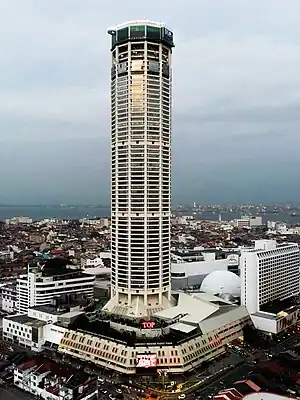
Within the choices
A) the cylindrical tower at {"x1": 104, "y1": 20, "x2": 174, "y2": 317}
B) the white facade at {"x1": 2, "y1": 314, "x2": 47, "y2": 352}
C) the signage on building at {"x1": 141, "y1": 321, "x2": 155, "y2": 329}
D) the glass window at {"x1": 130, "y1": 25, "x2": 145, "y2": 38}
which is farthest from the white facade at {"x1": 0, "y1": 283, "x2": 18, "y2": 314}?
the glass window at {"x1": 130, "y1": 25, "x2": 145, "y2": 38}

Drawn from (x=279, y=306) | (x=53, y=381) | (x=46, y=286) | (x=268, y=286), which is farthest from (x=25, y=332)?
(x=279, y=306)

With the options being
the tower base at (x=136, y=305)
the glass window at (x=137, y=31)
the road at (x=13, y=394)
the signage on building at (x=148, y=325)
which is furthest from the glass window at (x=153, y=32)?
the road at (x=13, y=394)

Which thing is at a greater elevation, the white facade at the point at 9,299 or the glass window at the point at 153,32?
the glass window at the point at 153,32

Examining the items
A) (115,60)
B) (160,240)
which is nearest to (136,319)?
(160,240)

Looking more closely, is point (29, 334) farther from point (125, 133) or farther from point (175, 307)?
point (125, 133)

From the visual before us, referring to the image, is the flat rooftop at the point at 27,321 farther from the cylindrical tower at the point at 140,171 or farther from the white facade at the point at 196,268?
the white facade at the point at 196,268
